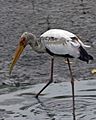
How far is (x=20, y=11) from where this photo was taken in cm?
1502

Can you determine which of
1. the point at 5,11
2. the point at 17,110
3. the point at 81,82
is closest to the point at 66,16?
the point at 5,11

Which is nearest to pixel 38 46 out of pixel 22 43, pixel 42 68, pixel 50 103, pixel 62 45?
pixel 22 43

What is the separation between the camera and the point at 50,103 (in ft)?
30.4

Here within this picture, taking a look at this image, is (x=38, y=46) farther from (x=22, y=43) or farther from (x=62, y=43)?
(x=62, y=43)

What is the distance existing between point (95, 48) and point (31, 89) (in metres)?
2.39

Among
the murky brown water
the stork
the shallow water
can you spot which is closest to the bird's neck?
the stork

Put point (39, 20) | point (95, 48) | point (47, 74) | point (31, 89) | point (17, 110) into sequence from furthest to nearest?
point (39, 20), point (95, 48), point (47, 74), point (31, 89), point (17, 110)

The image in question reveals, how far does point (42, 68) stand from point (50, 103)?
1.85 m

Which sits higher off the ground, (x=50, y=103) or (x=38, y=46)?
(x=38, y=46)

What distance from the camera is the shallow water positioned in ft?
28.3

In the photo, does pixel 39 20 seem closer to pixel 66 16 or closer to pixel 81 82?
pixel 66 16

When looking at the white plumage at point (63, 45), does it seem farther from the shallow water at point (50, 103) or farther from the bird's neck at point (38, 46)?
the shallow water at point (50, 103)

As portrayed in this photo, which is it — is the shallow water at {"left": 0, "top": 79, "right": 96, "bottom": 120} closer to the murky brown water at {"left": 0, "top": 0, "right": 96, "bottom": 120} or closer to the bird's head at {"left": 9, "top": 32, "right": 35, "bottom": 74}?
the murky brown water at {"left": 0, "top": 0, "right": 96, "bottom": 120}

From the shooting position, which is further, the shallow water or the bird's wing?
the bird's wing
